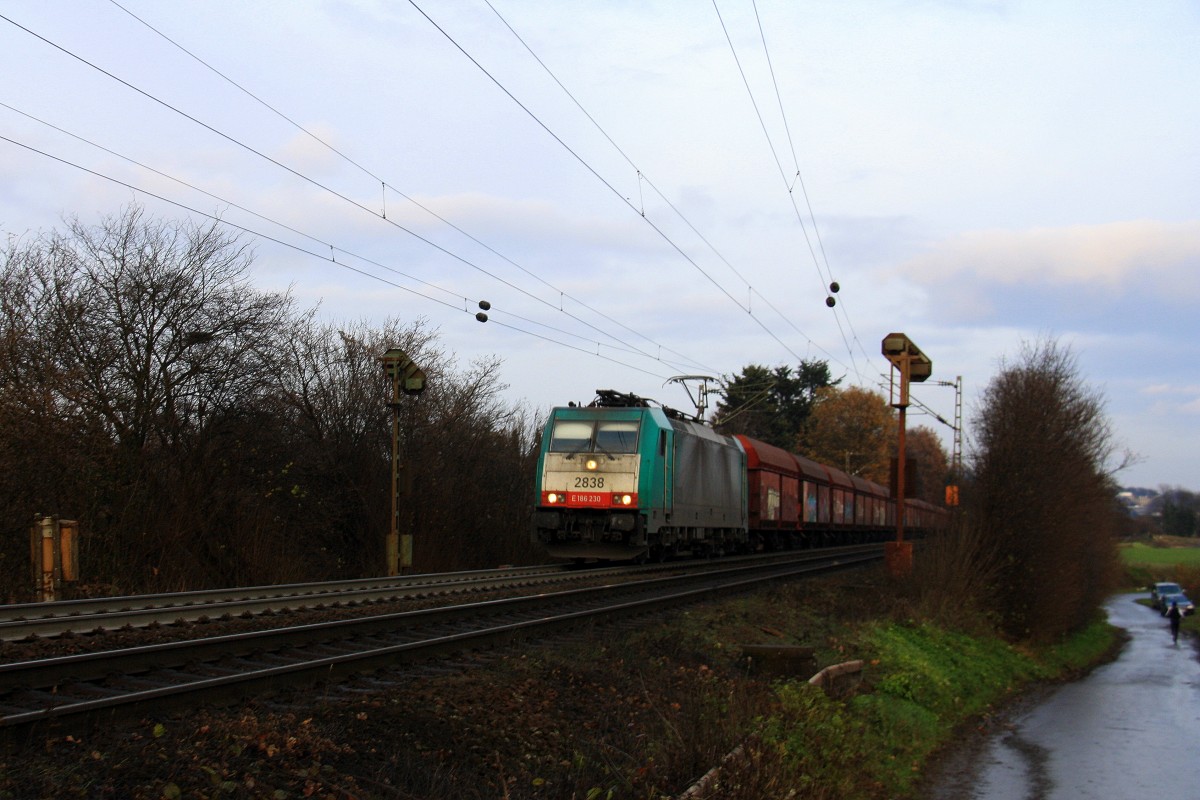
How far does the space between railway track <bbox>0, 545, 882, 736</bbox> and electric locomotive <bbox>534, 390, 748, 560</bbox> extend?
7716 mm

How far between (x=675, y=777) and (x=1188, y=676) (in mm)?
25507

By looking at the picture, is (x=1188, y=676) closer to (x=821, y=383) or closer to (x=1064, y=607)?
(x=1064, y=607)

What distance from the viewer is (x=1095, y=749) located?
14305 millimetres

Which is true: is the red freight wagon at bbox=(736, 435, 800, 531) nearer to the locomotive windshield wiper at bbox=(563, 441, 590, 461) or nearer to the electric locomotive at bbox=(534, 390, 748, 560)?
the electric locomotive at bbox=(534, 390, 748, 560)

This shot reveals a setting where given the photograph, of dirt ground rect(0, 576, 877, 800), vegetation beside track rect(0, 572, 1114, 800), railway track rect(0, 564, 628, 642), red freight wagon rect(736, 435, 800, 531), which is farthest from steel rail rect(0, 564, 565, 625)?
red freight wagon rect(736, 435, 800, 531)

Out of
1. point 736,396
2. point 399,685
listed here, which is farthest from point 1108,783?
point 736,396

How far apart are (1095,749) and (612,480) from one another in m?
10.5

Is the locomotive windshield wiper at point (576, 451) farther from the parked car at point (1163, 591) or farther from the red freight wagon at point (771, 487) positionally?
the parked car at point (1163, 591)

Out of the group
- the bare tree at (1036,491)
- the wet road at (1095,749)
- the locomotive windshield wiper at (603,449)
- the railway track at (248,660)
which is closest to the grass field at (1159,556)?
the bare tree at (1036,491)

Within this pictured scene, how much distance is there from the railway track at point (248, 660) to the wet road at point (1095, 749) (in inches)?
184

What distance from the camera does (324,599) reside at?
1366cm

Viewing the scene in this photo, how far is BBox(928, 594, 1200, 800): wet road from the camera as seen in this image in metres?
11.5

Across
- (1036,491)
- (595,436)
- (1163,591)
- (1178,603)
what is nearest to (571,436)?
(595,436)

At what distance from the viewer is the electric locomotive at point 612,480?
22281 millimetres
